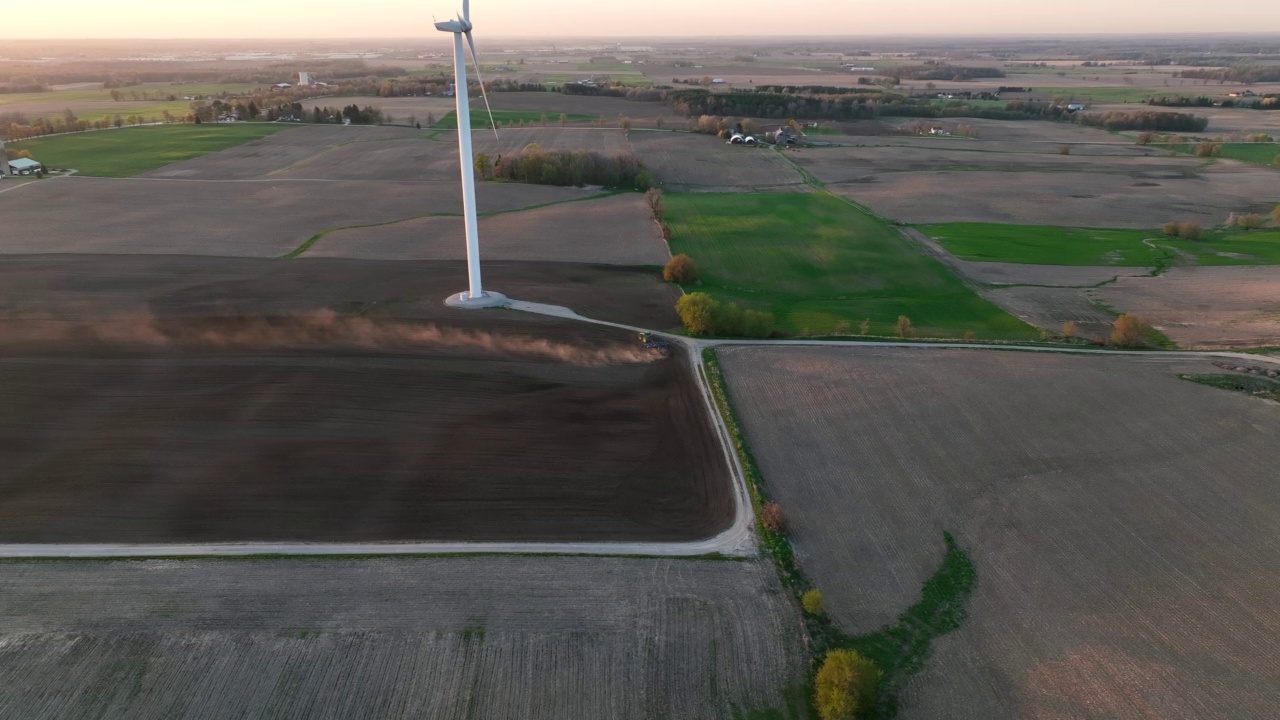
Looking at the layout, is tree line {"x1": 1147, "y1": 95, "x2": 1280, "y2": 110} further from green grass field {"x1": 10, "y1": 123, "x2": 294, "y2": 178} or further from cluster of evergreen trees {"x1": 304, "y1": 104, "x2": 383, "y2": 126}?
green grass field {"x1": 10, "y1": 123, "x2": 294, "y2": 178}

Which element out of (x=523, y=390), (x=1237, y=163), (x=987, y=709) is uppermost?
(x=1237, y=163)

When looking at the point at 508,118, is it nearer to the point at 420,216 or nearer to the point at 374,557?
the point at 420,216

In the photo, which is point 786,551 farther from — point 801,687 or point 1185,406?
point 1185,406

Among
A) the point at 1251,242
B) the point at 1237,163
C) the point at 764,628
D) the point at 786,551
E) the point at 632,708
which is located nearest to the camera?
the point at 632,708

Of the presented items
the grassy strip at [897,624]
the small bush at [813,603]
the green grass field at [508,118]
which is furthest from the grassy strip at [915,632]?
the green grass field at [508,118]

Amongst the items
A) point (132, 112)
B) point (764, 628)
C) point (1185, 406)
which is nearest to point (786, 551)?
point (764, 628)
